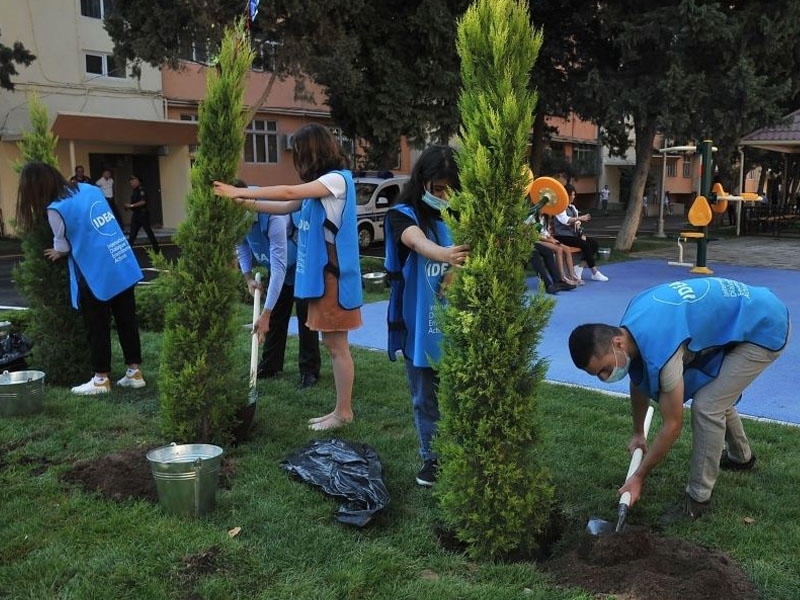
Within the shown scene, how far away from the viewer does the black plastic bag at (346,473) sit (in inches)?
127

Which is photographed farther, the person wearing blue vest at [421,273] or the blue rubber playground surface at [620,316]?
the blue rubber playground surface at [620,316]

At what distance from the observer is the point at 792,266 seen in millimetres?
13164

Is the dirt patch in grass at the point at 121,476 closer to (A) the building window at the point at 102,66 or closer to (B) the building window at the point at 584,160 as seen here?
(A) the building window at the point at 102,66

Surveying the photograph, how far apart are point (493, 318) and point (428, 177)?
0.90 m

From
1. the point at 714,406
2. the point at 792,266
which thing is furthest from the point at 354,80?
the point at 714,406

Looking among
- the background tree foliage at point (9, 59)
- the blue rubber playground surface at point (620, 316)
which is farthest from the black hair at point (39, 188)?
the background tree foliage at point (9, 59)

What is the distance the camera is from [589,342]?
9.16 ft

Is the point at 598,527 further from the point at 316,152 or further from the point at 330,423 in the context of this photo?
the point at 316,152

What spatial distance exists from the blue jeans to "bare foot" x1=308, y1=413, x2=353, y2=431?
956mm

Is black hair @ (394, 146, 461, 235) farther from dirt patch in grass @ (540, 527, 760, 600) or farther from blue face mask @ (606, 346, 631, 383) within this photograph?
dirt patch in grass @ (540, 527, 760, 600)

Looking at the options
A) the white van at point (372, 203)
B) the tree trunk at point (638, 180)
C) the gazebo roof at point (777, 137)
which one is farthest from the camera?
the gazebo roof at point (777, 137)

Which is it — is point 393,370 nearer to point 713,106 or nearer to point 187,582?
point 187,582

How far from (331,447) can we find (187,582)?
1.16 m

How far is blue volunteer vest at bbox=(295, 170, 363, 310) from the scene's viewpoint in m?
4.14
